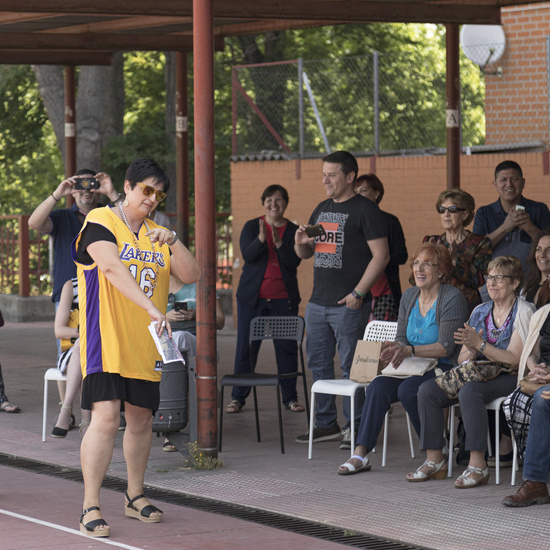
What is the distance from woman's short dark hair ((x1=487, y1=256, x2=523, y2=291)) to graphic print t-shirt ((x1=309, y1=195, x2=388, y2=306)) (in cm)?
113

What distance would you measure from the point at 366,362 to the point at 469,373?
76cm

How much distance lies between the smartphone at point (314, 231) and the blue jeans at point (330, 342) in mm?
517

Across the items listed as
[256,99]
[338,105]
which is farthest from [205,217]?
[338,105]

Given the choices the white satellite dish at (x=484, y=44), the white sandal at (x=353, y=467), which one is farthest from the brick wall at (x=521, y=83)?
the white sandal at (x=353, y=467)

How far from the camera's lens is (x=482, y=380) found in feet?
22.6

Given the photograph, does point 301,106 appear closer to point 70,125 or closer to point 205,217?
point 70,125

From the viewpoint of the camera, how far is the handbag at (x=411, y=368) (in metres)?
7.25

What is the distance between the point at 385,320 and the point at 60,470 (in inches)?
101

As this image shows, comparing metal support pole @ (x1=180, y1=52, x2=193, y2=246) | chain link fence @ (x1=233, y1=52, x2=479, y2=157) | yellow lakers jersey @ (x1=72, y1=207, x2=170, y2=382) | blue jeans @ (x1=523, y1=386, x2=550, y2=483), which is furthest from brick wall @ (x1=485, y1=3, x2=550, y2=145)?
yellow lakers jersey @ (x1=72, y1=207, x2=170, y2=382)

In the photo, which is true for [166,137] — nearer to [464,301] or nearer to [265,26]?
[265,26]

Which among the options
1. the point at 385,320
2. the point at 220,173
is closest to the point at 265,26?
the point at 385,320

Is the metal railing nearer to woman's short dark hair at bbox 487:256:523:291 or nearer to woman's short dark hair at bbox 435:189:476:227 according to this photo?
woman's short dark hair at bbox 435:189:476:227

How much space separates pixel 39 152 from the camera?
103ft

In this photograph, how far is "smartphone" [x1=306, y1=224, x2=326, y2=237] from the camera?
314 inches
